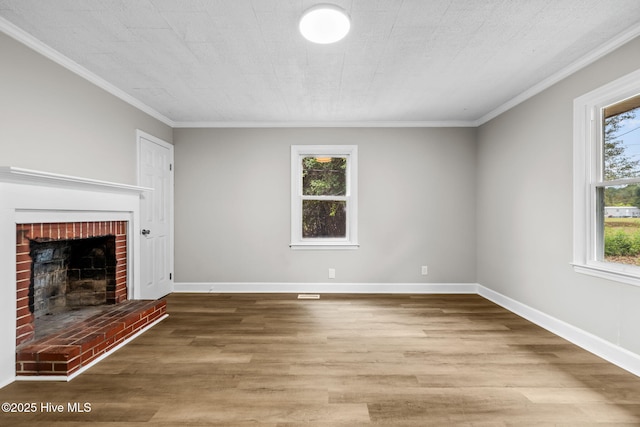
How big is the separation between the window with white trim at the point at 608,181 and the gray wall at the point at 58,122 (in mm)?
4455

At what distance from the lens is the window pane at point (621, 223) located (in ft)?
7.97

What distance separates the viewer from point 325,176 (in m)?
4.72

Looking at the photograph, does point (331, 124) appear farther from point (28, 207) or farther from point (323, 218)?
point (28, 207)

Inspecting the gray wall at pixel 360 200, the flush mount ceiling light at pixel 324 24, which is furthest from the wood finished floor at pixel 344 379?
the flush mount ceiling light at pixel 324 24

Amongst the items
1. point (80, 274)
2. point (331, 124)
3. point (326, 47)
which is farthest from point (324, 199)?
point (80, 274)

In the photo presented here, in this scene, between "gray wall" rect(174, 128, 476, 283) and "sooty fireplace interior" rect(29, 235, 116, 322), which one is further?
"gray wall" rect(174, 128, 476, 283)

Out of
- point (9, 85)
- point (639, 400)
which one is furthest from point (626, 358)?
point (9, 85)

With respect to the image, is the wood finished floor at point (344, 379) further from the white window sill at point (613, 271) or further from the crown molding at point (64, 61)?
the crown molding at point (64, 61)

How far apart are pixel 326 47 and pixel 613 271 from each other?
2.83 meters

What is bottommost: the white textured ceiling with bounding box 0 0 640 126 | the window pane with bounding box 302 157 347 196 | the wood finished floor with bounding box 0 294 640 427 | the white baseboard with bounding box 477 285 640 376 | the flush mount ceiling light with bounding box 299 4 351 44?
the wood finished floor with bounding box 0 294 640 427

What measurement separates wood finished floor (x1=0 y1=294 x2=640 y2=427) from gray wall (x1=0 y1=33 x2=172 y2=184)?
1.65 m

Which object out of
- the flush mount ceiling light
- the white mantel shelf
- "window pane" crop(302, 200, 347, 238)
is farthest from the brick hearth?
the flush mount ceiling light

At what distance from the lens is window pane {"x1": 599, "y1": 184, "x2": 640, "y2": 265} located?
243cm

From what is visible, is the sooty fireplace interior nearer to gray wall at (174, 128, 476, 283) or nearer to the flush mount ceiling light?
gray wall at (174, 128, 476, 283)
